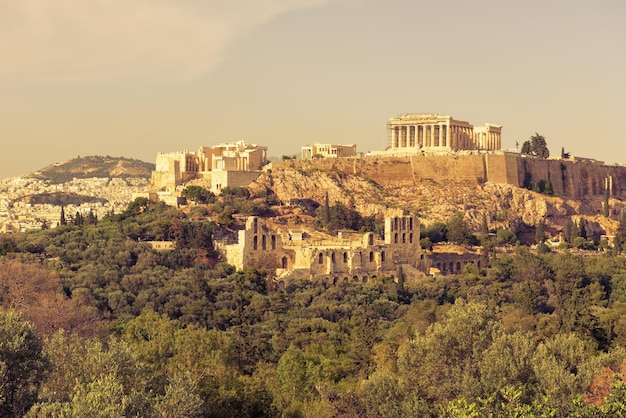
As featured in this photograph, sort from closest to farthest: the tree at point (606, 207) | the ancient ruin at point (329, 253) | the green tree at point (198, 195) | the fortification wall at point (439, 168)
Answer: the ancient ruin at point (329, 253) < the green tree at point (198, 195) < the fortification wall at point (439, 168) < the tree at point (606, 207)

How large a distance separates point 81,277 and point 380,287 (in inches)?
636

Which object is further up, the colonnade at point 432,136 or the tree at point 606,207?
the colonnade at point 432,136

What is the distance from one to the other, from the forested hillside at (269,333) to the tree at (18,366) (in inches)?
1.9

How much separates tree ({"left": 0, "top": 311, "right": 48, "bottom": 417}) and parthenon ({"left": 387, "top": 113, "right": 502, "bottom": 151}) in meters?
64.1

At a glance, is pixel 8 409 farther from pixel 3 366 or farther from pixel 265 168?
pixel 265 168

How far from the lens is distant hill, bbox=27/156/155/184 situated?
15650 centimetres

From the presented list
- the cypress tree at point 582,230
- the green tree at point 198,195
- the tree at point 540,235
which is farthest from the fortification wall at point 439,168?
the green tree at point 198,195

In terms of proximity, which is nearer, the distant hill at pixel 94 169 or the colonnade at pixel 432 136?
the colonnade at pixel 432 136

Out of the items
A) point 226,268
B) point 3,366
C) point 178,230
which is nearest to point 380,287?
point 226,268

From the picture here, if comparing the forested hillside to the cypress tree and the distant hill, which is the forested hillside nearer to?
the cypress tree

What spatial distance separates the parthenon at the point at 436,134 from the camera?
90.9m

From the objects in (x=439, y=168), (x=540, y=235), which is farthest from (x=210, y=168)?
(x=540, y=235)

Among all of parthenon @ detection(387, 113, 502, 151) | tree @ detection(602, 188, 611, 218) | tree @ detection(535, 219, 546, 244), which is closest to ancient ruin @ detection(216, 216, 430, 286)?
tree @ detection(535, 219, 546, 244)

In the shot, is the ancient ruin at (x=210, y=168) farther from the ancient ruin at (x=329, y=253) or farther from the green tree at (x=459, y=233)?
the green tree at (x=459, y=233)
